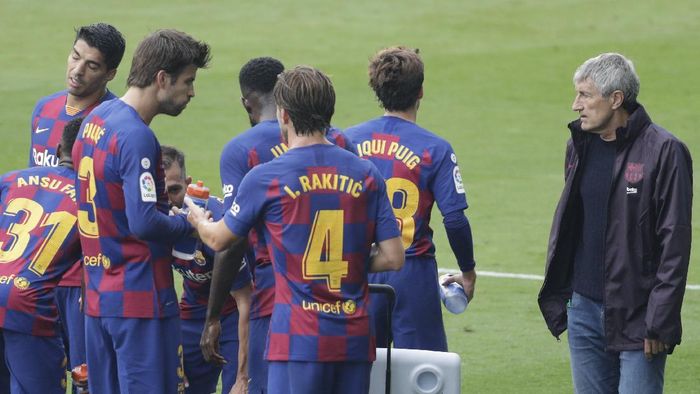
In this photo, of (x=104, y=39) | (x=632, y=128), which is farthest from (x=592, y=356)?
(x=104, y=39)

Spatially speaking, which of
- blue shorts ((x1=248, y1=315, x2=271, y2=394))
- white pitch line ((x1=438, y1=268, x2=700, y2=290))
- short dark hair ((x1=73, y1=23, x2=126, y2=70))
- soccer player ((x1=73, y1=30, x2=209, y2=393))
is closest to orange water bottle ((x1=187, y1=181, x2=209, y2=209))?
soccer player ((x1=73, y1=30, x2=209, y2=393))

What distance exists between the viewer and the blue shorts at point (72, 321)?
7.15 meters

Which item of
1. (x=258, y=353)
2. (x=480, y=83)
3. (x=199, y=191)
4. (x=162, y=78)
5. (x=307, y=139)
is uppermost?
(x=480, y=83)

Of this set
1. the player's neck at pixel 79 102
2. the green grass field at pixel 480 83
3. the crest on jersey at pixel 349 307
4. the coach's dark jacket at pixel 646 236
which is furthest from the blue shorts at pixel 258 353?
the green grass field at pixel 480 83

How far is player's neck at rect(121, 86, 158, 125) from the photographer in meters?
6.18

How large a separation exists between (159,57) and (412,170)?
61.7 inches

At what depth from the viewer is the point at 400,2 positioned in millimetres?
27328

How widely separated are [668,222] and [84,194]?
2.55 m

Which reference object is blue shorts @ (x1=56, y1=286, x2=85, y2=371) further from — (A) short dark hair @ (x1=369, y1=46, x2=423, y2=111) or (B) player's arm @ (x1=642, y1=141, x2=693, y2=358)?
(B) player's arm @ (x1=642, y1=141, x2=693, y2=358)

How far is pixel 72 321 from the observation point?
738 cm

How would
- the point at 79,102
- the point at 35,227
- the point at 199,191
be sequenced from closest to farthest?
the point at 199,191 < the point at 35,227 < the point at 79,102

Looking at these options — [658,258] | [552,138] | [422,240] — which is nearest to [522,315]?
[422,240]

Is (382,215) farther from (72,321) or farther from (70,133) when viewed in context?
(72,321)

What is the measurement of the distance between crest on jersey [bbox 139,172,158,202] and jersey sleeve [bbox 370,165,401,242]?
0.98 m
